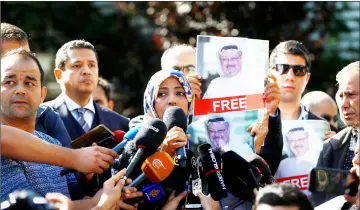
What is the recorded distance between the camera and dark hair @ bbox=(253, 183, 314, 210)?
14.6 ft

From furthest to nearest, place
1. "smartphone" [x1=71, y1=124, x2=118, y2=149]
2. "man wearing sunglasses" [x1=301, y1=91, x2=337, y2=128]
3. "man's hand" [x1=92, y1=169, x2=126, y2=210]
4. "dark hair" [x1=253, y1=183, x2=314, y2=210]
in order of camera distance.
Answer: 1. "man wearing sunglasses" [x1=301, y1=91, x2=337, y2=128]
2. "smartphone" [x1=71, y1=124, x2=118, y2=149]
3. "man's hand" [x1=92, y1=169, x2=126, y2=210]
4. "dark hair" [x1=253, y1=183, x2=314, y2=210]

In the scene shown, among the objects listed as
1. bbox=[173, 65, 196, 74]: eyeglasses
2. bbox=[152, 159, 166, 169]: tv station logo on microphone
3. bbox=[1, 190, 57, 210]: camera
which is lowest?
bbox=[1, 190, 57, 210]: camera

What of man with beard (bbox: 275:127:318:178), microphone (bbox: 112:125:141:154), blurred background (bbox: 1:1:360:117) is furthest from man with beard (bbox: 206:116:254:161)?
blurred background (bbox: 1:1:360:117)

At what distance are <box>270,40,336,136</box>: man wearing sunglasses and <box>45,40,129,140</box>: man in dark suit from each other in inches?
51.3

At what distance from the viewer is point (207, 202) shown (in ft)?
17.0

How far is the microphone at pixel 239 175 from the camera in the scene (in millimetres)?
5191

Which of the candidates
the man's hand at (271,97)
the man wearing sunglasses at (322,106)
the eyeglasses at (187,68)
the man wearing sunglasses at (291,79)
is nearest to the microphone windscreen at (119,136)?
the man's hand at (271,97)

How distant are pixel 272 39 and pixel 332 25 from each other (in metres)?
1.10

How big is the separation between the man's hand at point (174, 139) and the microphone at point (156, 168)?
171 mm

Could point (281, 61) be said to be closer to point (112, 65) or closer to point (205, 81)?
point (205, 81)

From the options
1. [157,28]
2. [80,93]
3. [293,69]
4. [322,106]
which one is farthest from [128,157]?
[157,28]

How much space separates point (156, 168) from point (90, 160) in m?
0.41

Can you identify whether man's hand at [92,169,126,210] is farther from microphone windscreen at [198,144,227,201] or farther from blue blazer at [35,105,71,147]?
blue blazer at [35,105,71,147]

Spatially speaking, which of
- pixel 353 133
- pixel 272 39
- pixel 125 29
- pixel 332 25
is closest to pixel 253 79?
pixel 353 133
